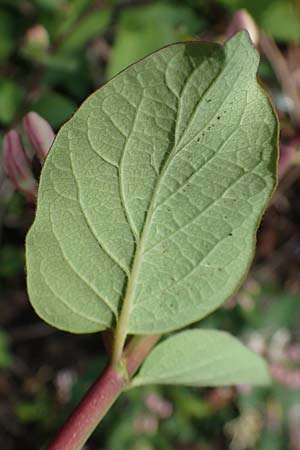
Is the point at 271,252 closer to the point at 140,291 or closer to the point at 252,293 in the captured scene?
the point at 252,293

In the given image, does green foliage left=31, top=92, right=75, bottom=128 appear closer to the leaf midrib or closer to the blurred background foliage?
the blurred background foliage

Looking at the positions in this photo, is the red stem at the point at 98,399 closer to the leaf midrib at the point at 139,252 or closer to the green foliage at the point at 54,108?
the leaf midrib at the point at 139,252

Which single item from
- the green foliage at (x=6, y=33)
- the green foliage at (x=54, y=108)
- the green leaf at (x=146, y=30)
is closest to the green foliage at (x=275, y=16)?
the green leaf at (x=146, y=30)

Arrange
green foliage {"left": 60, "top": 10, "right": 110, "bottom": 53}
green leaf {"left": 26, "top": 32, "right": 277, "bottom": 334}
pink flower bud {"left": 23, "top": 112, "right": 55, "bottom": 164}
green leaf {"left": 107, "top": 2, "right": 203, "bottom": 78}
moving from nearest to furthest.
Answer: green leaf {"left": 26, "top": 32, "right": 277, "bottom": 334}
pink flower bud {"left": 23, "top": 112, "right": 55, "bottom": 164}
green leaf {"left": 107, "top": 2, "right": 203, "bottom": 78}
green foliage {"left": 60, "top": 10, "right": 110, "bottom": 53}

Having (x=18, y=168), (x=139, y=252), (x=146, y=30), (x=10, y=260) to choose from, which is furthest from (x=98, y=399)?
(x=10, y=260)

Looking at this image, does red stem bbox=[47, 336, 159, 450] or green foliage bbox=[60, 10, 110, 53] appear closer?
red stem bbox=[47, 336, 159, 450]

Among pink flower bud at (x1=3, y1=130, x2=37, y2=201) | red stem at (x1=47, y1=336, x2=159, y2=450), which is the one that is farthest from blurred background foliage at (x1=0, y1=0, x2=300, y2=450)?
red stem at (x1=47, y1=336, x2=159, y2=450)

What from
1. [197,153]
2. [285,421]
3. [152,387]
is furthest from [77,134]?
[285,421]
